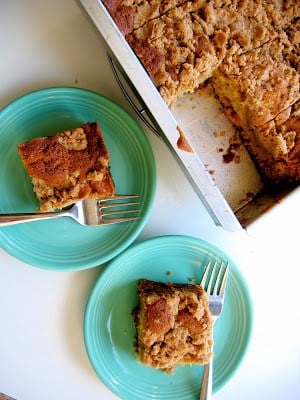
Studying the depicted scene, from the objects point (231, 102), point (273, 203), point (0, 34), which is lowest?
point (273, 203)

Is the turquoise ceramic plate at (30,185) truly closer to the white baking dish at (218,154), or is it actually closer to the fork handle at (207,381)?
the white baking dish at (218,154)

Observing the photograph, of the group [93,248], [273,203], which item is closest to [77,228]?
[93,248]

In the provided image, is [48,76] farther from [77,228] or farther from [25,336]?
[25,336]

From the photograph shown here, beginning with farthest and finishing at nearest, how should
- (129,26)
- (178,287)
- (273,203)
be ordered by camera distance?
(178,287) < (273,203) < (129,26)

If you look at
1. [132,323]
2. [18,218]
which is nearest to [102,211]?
[18,218]

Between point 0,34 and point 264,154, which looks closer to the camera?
point 0,34

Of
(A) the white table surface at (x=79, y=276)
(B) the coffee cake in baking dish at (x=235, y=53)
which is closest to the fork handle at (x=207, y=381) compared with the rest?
(A) the white table surface at (x=79, y=276)

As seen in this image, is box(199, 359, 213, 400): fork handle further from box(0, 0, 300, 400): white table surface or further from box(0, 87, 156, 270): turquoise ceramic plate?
box(0, 87, 156, 270): turquoise ceramic plate
